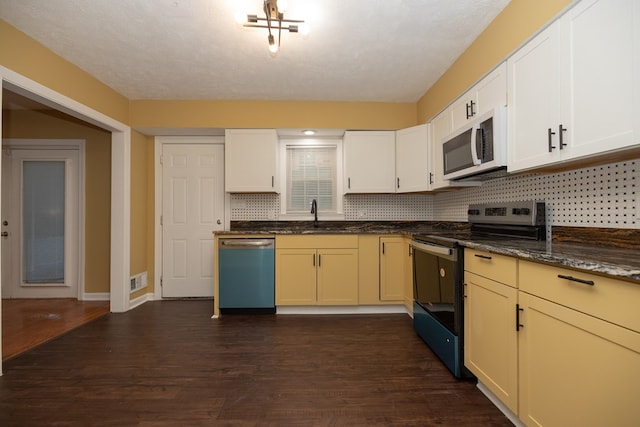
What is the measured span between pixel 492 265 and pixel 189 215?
3.64 meters

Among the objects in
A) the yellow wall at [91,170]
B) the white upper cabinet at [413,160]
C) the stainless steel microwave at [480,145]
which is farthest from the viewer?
the yellow wall at [91,170]

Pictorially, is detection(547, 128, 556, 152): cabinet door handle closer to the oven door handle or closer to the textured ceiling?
the oven door handle

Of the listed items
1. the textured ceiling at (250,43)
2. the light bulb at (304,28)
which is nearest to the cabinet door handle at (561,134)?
the textured ceiling at (250,43)

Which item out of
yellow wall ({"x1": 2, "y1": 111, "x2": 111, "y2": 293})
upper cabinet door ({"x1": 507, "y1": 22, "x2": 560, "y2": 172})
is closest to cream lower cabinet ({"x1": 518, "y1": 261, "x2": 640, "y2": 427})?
upper cabinet door ({"x1": 507, "y1": 22, "x2": 560, "y2": 172})

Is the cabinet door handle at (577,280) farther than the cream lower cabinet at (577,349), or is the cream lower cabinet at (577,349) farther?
the cabinet door handle at (577,280)

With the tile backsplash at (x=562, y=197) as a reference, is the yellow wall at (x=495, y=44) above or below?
above

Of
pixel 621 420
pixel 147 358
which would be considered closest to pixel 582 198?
pixel 621 420

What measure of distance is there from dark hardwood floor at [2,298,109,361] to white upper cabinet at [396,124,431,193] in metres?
3.86

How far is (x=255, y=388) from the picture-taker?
189 centimetres

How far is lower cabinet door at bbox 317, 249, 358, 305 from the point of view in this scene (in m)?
3.32

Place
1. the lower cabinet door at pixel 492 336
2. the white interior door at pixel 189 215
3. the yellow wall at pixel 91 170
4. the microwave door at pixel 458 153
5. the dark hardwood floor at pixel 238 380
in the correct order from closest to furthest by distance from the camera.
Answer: the lower cabinet door at pixel 492 336 < the dark hardwood floor at pixel 238 380 < the microwave door at pixel 458 153 < the yellow wall at pixel 91 170 < the white interior door at pixel 189 215

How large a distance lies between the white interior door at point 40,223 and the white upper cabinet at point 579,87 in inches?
201

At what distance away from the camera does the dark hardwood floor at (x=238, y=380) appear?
5.33ft

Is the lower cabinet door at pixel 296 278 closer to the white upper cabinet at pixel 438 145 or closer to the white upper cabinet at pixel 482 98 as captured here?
the white upper cabinet at pixel 438 145
